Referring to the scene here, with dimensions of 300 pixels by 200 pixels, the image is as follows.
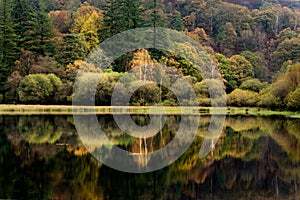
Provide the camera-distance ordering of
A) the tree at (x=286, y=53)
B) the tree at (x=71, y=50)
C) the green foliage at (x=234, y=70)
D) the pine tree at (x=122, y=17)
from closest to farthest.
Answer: the tree at (x=71, y=50), the green foliage at (x=234, y=70), the pine tree at (x=122, y=17), the tree at (x=286, y=53)

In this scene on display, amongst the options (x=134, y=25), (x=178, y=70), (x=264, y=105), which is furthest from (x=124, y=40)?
(x=264, y=105)

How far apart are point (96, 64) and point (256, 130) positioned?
1112 inches

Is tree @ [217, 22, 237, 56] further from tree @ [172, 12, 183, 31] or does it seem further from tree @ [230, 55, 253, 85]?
tree @ [230, 55, 253, 85]

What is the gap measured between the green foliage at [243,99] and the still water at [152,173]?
2498cm

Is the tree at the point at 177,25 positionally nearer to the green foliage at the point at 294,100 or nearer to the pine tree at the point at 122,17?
the pine tree at the point at 122,17

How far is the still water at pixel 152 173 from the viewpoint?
32.1 feet

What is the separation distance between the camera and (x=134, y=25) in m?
56.1

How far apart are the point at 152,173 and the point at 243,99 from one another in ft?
110

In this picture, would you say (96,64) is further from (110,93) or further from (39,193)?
(39,193)

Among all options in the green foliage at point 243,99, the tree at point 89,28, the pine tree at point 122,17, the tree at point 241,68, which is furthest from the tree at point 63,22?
the green foliage at point 243,99

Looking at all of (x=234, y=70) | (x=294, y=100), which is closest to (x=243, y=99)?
(x=294, y=100)

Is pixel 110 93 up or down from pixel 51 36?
down

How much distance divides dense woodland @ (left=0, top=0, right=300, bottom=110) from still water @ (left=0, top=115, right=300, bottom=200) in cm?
2137

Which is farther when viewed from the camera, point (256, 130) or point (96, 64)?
point (96, 64)
